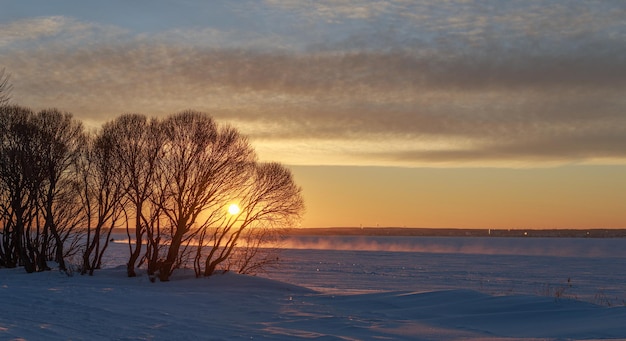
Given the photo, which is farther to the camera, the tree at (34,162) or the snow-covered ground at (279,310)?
the tree at (34,162)

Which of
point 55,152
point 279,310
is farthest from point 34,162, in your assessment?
point 279,310

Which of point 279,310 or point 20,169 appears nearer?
point 279,310

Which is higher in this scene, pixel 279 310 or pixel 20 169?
pixel 20 169

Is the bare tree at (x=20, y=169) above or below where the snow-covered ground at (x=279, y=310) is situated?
above

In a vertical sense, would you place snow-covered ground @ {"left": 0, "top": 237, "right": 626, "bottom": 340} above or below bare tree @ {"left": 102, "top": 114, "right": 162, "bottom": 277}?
below

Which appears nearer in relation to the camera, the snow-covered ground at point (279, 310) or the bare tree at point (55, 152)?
the snow-covered ground at point (279, 310)

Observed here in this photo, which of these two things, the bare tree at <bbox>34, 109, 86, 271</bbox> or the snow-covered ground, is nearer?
the snow-covered ground

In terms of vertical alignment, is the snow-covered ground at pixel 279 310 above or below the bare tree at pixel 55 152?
below

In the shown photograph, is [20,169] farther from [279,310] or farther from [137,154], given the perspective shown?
[279,310]

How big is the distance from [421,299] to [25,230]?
2846 cm

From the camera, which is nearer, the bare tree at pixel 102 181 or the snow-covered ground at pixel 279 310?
the snow-covered ground at pixel 279 310

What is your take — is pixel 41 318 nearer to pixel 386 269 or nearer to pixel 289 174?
pixel 289 174

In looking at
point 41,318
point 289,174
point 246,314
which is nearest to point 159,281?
point 289,174

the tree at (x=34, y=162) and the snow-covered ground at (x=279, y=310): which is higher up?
the tree at (x=34, y=162)
